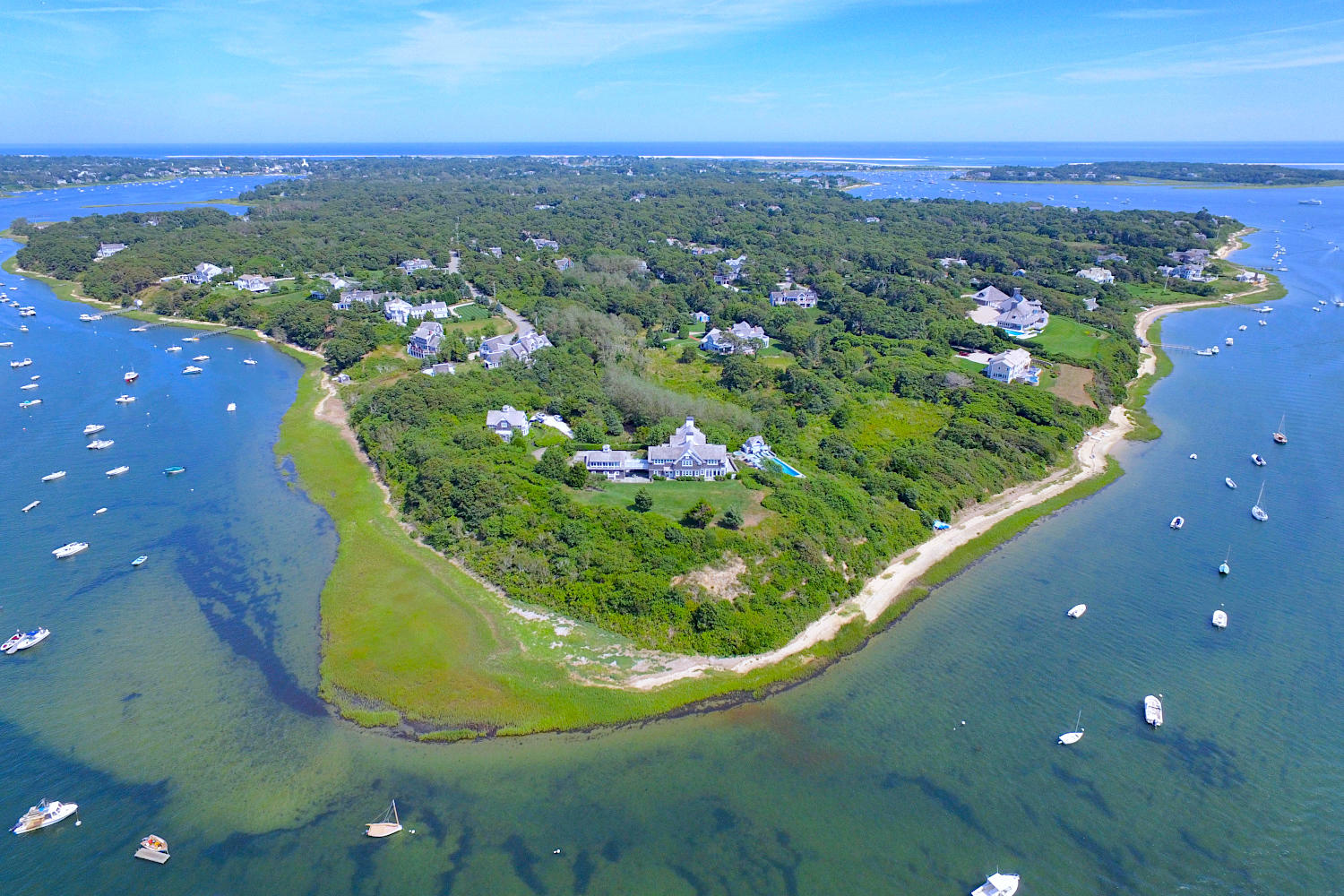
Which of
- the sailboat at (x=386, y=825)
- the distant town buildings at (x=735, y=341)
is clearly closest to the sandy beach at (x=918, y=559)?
the sailboat at (x=386, y=825)

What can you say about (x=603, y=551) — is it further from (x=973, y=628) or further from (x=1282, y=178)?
(x=1282, y=178)

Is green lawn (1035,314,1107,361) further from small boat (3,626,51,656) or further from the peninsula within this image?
small boat (3,626,51,656)

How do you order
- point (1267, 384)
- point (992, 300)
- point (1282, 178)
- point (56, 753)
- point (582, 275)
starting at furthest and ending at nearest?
point (1282, 178) → point (582, 275) → point (992, 300) → point (1267, 384) → point (56, 753)

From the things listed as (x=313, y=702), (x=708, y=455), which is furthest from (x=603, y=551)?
(x=313, y=702)

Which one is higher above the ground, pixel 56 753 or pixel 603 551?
pixel 603 551

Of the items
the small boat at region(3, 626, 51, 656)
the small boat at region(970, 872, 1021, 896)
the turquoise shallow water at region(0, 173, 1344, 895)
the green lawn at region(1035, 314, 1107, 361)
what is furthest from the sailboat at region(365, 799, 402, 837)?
the green lawn at region(1035, 314, 1107, 361)

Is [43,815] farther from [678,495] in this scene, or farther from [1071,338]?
[1071,338]

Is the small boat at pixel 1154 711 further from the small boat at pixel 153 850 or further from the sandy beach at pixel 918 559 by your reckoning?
the small boat at pixel 153 850
